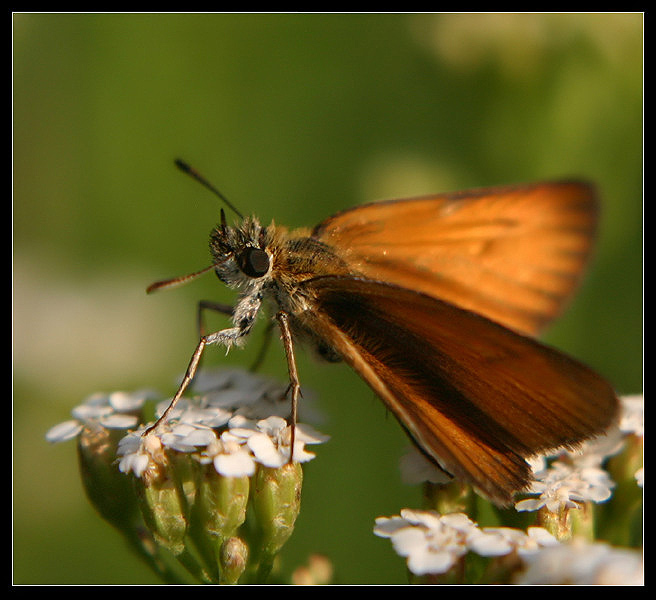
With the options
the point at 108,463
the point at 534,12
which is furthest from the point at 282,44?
the point at 108,463

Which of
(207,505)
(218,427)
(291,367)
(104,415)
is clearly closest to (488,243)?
(291,367)

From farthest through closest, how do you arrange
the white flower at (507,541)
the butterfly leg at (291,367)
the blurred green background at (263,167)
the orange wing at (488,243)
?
the blurred green background at (263,167)
the orange wing at (488,243)
the butterfly leg at (291,367)
the white flower at (507,541)

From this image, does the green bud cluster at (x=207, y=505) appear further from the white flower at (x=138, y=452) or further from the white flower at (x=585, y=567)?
the white flower at (x=585, y=567)

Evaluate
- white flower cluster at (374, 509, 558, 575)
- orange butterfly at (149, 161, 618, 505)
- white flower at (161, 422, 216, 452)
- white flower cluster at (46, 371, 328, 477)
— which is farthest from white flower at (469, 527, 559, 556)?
Answer: white flower at (161, 422, 216, 452)

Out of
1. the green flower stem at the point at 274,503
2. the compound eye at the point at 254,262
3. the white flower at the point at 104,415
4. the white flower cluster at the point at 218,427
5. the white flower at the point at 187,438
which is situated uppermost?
the compound eye at the point at 254,262

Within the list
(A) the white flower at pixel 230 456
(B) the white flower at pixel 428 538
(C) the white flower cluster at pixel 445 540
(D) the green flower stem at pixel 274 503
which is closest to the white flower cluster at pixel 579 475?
(C) the white flower cluster at pixel 445 540

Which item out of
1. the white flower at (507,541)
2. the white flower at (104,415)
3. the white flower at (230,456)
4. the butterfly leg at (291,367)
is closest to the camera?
the white flower at (507,541)

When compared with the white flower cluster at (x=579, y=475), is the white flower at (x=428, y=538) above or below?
above

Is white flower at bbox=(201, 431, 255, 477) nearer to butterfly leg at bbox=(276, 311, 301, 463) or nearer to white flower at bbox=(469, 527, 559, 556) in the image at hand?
butterfly leg at bbox=(276, 311, 301, 463)

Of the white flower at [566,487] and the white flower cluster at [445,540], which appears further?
the white flower at [566,487]
